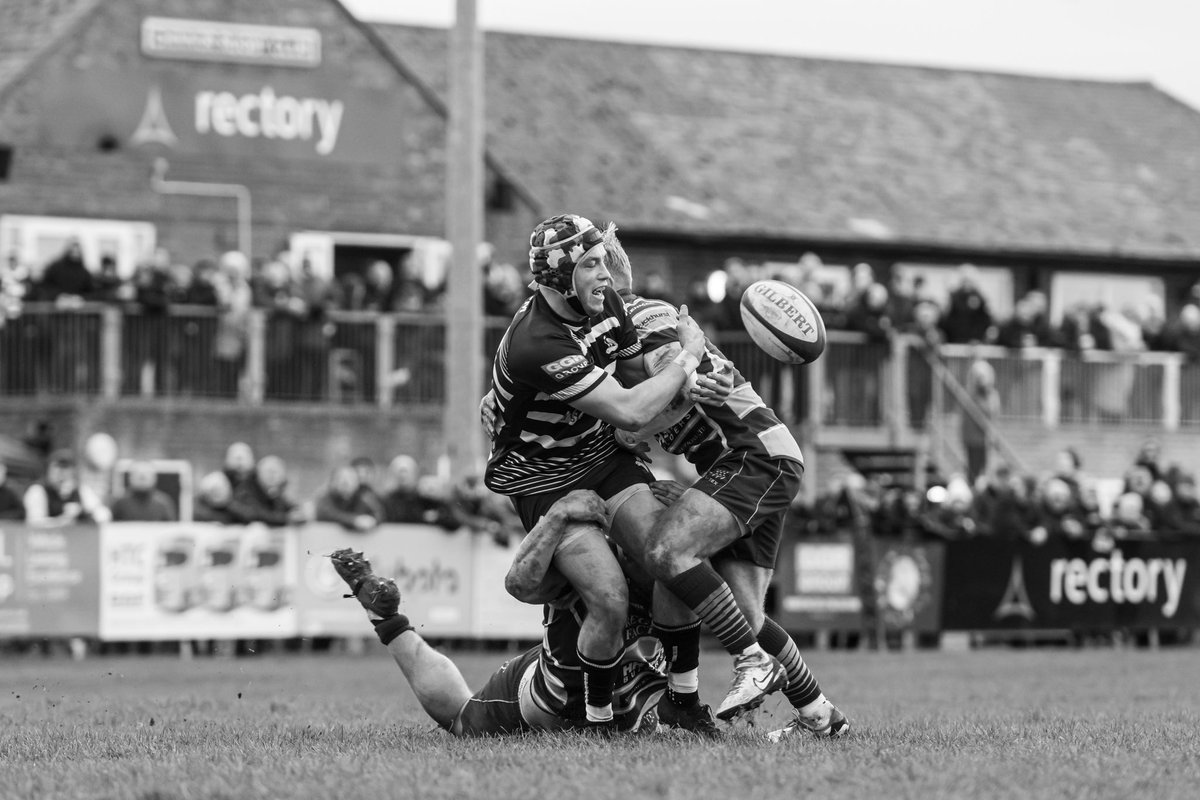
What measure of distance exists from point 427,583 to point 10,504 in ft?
13.0

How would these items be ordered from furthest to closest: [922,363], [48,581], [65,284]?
[922,363] → [65,284] → [48,581]

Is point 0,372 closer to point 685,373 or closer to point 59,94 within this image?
point 59,94

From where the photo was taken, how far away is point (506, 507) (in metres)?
21.7

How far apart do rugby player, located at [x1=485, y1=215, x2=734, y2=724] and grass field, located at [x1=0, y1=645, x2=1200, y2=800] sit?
1.99 ft

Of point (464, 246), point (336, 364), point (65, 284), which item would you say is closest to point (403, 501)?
point (464, 246)

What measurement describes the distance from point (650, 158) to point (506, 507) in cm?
1552

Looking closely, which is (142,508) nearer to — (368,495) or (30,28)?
(368,495)

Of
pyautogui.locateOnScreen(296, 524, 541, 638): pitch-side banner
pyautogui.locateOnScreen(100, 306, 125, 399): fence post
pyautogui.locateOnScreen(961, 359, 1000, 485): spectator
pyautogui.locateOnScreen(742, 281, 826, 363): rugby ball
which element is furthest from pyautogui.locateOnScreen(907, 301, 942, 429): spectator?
pyautogui.locateOnScreen(742, 281, 826, 363): rugby ball

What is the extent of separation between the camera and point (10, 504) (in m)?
20.2

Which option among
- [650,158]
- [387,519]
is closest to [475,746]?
[387,519]

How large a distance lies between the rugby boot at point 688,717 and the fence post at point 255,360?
16.6 metres

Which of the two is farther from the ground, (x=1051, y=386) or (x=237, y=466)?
(x=1051, y=386)

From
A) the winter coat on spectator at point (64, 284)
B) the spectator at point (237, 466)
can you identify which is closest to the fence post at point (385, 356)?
the winter coat on spectator at point (64, 284)

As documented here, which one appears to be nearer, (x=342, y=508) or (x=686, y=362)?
(x=686, y=362)
